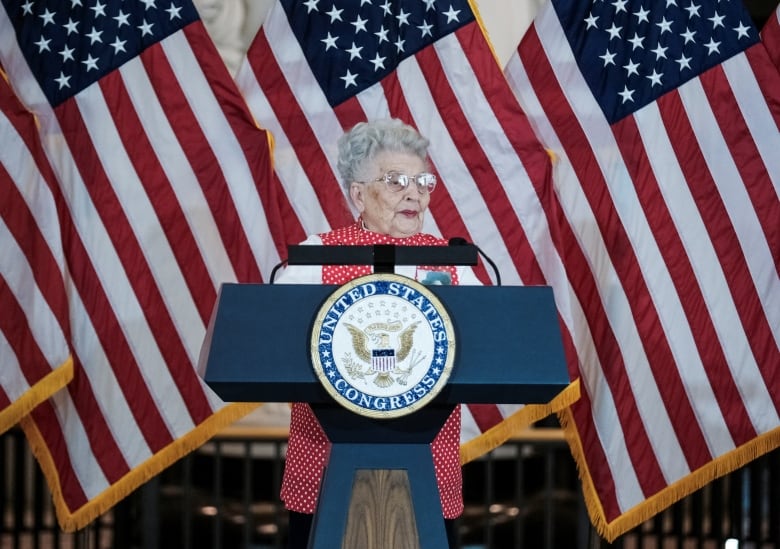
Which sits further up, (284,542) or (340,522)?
(340,522)

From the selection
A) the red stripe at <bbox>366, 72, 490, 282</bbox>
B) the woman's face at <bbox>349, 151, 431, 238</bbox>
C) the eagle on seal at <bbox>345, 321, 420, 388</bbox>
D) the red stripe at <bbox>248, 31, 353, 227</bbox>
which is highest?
the red stripe at <bbox>248, 31, 353, 227</bbox>

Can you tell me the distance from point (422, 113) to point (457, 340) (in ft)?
6.91

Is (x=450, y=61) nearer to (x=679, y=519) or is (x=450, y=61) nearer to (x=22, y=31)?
(x=22, y=31)

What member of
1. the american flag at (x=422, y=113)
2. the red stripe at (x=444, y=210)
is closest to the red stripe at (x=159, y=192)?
the american flag at (x=422, y=113)

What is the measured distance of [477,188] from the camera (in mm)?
4004

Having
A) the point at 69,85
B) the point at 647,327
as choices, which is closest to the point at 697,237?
the point at 647,327

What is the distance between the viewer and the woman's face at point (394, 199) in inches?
109

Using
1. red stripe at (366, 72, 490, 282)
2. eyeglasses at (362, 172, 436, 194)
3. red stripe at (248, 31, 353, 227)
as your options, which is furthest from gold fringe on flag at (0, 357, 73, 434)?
eyeglasses at (362, 172, 436, 194)

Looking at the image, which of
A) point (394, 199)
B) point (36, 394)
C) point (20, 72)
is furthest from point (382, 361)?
point (20, 72)

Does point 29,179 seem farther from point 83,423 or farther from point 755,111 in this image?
point 755,111

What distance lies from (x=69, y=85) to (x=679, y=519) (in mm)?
2927

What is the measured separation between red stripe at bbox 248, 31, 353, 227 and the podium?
1926 mm

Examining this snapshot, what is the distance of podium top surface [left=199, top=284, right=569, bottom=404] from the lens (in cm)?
202

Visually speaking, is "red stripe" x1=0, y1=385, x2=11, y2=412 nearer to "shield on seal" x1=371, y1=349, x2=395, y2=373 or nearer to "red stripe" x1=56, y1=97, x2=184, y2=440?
"red stripe" x1=56, y1=97, x2=184, y2=440
